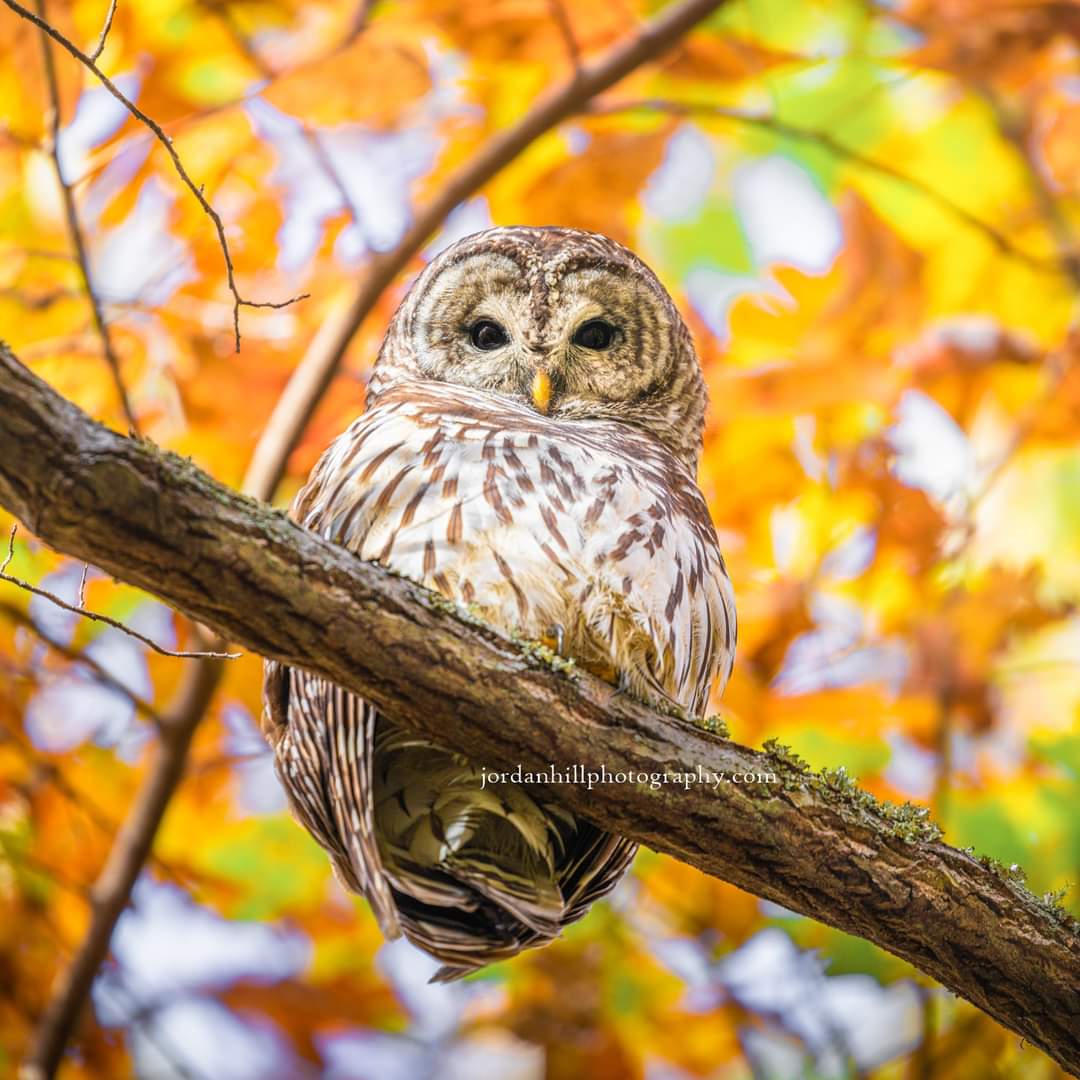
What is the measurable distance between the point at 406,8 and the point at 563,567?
245 centimetres

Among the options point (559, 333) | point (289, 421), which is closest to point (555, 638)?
point (559, 333)

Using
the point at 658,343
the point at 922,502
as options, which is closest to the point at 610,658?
the point at 658,343

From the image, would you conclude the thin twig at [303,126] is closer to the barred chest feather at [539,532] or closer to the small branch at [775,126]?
the small branch at [775,126]

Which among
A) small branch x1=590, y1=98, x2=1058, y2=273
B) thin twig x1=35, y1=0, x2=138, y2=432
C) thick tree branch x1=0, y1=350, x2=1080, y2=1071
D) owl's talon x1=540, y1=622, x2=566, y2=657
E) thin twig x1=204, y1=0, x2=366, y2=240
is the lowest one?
thick tree branch x1=0, y1=350, x2=1080, y2=1071

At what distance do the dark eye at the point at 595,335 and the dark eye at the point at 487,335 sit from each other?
221 millimetres

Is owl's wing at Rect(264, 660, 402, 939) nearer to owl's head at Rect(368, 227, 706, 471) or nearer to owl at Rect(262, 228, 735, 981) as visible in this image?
owl at Rect(262, 228, 735, 981)

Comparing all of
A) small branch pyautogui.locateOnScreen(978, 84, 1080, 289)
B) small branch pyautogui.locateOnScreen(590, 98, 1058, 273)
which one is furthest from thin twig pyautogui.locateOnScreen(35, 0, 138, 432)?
small branch pyautogui.locateOnScreen(978, 84, 1080, 289)

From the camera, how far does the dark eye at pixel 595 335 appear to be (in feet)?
13.1

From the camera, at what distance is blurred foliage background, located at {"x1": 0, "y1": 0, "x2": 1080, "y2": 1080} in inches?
170

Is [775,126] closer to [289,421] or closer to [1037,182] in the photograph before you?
[289,421]

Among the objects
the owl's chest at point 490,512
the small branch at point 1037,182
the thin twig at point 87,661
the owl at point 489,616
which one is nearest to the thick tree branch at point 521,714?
the owl at point 489,616

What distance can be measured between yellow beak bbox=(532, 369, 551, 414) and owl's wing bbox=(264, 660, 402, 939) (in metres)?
1.12

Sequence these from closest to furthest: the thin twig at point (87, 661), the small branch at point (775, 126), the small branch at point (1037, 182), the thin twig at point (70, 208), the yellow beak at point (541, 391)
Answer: the thin twig at point (70, 208), the yellow beak at point (541, 391), the thin twig at point (87, 661), the small branch at point (775, 126), the small branch at point (1037, 182)

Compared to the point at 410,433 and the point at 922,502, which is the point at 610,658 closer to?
the point at 410,433
